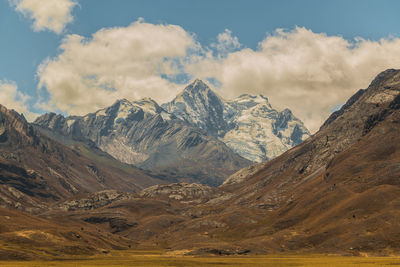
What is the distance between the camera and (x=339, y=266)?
496 ft

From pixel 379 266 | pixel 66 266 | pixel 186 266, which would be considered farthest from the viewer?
pixel 186 266

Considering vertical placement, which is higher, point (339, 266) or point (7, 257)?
→ point (7, 257)

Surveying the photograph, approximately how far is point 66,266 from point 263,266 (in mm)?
65508

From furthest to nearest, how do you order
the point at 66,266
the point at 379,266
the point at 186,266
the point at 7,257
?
the point at 7,257 → the point at 186,266 → the point at 66,266 → the point at 379,266

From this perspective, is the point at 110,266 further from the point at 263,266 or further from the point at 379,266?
the point at 379,266

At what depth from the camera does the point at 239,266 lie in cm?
17475

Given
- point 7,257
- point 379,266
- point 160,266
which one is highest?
point 7,257

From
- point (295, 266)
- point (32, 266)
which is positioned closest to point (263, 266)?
point (295, 266)

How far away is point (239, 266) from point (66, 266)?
197 feet

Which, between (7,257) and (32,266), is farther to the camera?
(7,257)

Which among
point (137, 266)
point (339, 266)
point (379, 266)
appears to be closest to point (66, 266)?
point (137, 266)

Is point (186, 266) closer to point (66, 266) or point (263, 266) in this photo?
point (263, 266)

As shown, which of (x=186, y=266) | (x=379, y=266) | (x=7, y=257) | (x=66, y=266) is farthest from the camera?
(x=7, y=257)

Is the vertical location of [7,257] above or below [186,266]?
above
